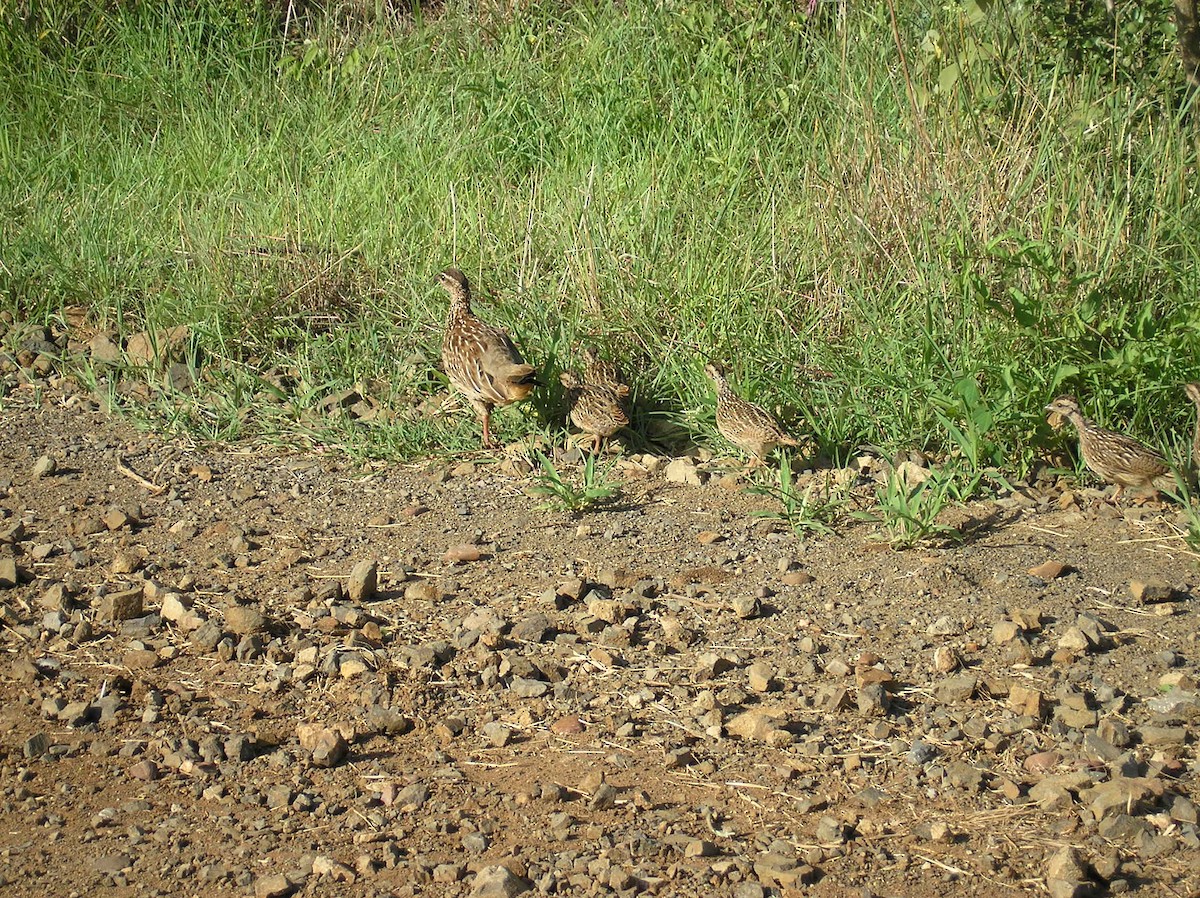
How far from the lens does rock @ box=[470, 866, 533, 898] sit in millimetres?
3602

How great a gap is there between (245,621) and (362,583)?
1.61ft

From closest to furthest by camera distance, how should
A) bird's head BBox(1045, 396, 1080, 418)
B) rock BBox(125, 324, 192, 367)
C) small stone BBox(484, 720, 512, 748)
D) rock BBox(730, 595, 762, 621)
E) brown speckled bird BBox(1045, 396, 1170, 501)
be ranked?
small stone BBox(484, 720, 512, 748) → rock BBox(730, 595, 762, 621) → brown speckled bird BBox(1045, 396, 1170, 501) → bird's head BBox(1045, 396, 1080, 418) → rock BBox(125, 324, 192, 367)

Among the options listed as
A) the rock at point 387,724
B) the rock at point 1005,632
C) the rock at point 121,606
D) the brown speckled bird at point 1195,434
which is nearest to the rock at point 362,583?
the rock at point 121,606

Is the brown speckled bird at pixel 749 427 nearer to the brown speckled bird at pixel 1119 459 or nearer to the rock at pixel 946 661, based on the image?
the brown speckled bird at pixel 1119 459

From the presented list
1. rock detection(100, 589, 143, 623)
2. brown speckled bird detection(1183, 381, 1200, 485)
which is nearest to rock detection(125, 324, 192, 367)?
rock detection(100, 589, 143, 623)

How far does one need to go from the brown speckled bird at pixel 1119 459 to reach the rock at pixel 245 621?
3.66 m

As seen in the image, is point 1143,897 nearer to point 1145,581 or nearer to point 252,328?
point 1145,581

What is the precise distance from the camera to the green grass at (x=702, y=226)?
6828 millimetres

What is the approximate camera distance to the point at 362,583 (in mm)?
5418

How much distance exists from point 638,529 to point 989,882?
8.81 ft

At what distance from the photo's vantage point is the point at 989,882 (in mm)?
3689

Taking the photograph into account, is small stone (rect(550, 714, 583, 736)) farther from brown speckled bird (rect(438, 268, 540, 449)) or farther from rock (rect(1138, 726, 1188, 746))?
brown speckled bird (rect(438, 268, 540, 449))

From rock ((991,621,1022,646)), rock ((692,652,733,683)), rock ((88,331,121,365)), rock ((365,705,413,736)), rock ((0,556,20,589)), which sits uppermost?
rock ((991,621,1022,646))

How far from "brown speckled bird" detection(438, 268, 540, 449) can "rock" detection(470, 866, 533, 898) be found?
132 inches
